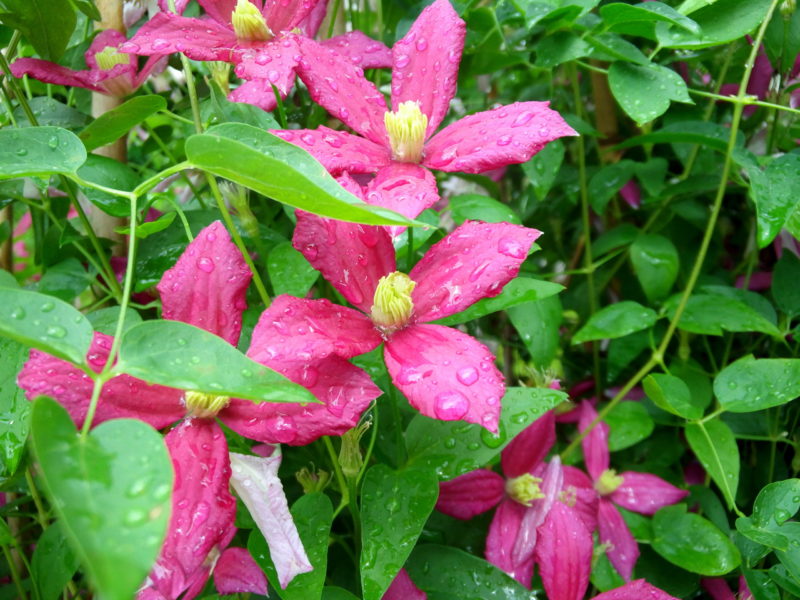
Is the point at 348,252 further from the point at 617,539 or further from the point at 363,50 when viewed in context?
the point at 617,539

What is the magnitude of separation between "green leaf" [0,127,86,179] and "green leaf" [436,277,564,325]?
319 mm

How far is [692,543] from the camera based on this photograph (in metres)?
0.72

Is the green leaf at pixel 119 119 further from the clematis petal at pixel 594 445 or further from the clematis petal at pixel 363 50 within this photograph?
the clematis petal at pixel 594 445

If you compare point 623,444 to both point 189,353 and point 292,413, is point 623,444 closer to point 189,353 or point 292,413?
point 292,413

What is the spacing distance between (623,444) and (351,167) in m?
0.48

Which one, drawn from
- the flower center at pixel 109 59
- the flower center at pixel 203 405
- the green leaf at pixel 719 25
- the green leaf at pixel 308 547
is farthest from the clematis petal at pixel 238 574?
the green leaf at pixel 719 25

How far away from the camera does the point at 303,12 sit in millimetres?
617

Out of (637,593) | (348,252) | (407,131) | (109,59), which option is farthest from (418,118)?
(637,593)

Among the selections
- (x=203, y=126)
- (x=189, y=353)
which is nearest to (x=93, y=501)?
(x=189, y=353)

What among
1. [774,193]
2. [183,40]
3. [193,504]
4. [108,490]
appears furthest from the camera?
[774,193]

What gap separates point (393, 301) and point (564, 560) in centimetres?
29

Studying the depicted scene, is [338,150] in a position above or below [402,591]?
above

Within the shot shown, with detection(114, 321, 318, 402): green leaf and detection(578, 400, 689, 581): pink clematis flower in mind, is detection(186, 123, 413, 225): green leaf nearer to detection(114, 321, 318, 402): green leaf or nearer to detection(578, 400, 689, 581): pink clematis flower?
detection(114, 321, 318, 402): green leaf

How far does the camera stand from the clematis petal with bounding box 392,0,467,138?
599 mm
